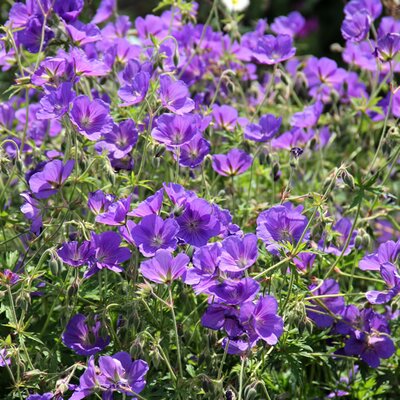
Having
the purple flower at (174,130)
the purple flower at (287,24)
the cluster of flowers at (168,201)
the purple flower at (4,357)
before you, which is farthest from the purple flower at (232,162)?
the purple flower at (287,24)

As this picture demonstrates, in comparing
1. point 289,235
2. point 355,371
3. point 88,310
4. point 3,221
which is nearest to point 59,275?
point 88,310

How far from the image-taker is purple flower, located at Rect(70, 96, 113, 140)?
1965mm

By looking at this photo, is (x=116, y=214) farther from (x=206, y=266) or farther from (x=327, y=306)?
(x=327, y=306)

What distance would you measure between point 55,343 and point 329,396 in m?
0.75

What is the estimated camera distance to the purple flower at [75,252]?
1.90 meters

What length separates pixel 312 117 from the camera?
2.62m

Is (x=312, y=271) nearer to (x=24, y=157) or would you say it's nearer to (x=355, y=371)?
(x=355, y=371)

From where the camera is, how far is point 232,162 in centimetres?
234

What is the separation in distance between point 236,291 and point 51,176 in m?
0.53

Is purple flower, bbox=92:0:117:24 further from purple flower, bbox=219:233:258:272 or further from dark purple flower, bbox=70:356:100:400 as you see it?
dark purple flower, bbox=70:356:100:400

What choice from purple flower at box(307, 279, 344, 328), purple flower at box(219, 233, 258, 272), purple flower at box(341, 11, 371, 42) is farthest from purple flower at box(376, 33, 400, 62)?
purple flower at box(219, 233, 258, 272)

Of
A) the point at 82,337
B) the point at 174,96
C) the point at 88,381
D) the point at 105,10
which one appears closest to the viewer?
the point at 88,381

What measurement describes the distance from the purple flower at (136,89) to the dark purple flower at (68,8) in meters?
0.28

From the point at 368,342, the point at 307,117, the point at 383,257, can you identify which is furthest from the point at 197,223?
the point at 307,117
